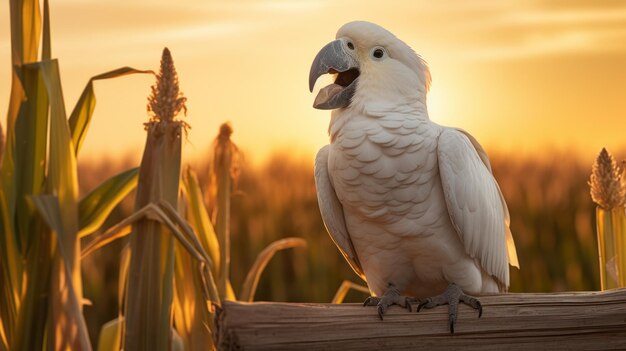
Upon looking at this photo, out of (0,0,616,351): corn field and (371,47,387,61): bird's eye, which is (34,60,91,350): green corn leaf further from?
(371,47,387,61): bird's eye

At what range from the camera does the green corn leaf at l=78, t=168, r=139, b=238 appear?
254cm

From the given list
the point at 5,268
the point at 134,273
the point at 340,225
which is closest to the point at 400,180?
the point at 340,225

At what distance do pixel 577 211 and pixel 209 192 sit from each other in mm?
4776

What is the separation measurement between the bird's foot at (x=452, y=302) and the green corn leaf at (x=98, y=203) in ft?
3.44

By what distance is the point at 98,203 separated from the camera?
8.39 feet

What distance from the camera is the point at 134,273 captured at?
8.30ft

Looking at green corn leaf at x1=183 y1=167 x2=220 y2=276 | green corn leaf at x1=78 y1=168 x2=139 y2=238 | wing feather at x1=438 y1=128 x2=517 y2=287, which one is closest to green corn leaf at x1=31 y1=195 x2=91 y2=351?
green corn leaf at x1=78 y1=168 x2=139 y2=238

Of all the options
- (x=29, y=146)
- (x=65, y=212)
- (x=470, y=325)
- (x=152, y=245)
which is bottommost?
(x=470, y=325)

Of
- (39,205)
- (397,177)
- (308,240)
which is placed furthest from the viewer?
Answer: (308,240)

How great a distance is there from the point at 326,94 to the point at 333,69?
0.29 feet

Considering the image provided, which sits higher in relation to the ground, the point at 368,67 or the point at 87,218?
the point at 368,67

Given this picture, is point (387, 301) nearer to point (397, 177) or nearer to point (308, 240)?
point (397, 177)

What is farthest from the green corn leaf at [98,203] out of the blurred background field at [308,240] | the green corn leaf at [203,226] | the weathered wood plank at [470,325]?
the blurred background field at [308,240]

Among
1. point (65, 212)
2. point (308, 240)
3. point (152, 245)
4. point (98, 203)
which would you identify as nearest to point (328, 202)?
point (152, 245)
